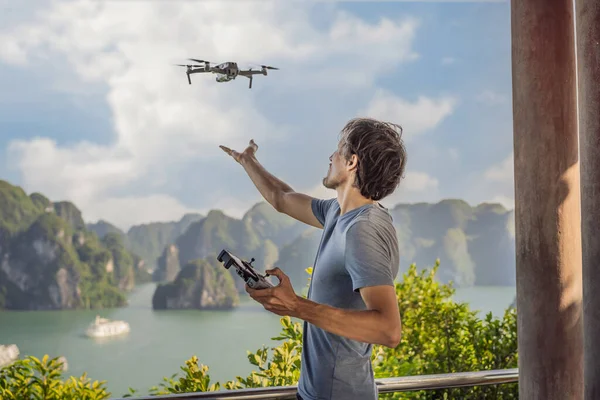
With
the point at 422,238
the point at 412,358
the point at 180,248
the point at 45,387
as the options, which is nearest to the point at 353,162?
the point at 45,387

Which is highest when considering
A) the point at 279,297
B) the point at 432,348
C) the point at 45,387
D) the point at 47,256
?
the point at 47,256

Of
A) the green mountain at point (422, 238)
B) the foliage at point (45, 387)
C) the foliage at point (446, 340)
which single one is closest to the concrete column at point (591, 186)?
the foliage at point (446, 340)

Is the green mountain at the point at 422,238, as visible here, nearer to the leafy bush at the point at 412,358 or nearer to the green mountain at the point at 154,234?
the green mountain at the point at 154,234

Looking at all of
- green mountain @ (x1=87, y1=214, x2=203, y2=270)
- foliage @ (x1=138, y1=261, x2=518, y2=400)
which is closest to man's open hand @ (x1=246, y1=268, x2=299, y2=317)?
foliage @ (x1=138, y1=261, x2=518, y2=400)

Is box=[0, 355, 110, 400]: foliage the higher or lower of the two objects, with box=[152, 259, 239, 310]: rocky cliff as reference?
lower

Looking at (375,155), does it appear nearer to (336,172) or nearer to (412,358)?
(336,172)

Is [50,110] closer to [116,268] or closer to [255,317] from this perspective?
[116,268]

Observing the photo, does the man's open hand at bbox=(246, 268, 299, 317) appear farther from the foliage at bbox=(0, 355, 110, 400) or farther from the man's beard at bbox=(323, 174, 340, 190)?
the foliage at bbox=(0, 355, 110, 400)

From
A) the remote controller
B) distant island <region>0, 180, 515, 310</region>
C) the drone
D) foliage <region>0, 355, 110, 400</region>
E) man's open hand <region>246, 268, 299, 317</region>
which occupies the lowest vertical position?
foliage <region>0, 355, 110, 400</region>
